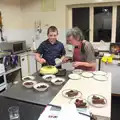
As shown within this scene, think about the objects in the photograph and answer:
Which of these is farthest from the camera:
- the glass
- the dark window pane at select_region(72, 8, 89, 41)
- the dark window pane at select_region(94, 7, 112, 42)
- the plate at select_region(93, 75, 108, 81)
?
A: the dark window pane at select_region(72, 8, 89, 41)

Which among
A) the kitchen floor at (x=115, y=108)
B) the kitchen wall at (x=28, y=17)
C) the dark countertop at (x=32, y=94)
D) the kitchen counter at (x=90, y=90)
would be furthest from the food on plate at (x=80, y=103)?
the kitchen wall at (x=28, y=17)

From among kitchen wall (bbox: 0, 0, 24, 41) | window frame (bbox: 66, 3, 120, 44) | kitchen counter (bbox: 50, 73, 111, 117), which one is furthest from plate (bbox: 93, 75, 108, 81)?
kitchen wall (bbox: 0, 0, 24, 41)

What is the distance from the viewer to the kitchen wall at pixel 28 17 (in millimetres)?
3725

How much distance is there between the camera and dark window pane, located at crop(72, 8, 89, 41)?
3.82m

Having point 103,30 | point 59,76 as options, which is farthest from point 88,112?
point 103,30

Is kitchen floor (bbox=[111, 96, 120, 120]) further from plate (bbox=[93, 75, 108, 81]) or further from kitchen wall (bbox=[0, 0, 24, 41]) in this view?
kitchen wall (bbox=[0, 0, 24, 41])

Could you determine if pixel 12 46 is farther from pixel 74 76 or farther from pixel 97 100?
pixel 97 100

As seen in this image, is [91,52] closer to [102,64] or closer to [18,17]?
[102,64]

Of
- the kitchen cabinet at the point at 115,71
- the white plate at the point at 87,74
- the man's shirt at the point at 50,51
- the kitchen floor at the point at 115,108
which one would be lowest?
the kitchen floor at the point at 115,108

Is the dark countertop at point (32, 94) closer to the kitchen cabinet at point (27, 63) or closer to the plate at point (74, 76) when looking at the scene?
the plate at point (74, 76)

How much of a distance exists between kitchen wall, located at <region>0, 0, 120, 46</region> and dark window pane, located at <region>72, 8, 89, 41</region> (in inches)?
11.3

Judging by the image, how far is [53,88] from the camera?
1639 millimetres

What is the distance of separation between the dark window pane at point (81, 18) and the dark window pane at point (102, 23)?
0.66 feet

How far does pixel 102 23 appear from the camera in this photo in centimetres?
376
